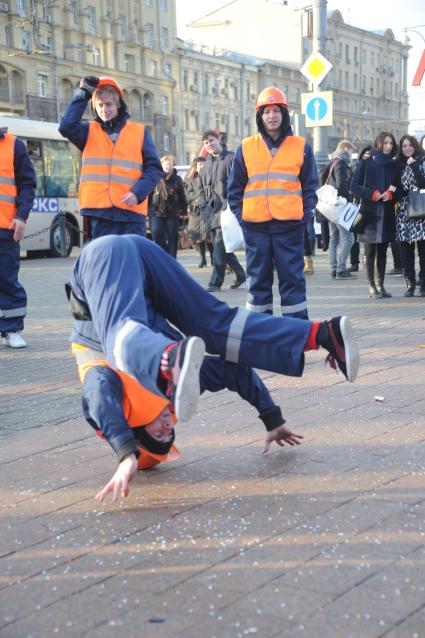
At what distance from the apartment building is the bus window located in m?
36.1

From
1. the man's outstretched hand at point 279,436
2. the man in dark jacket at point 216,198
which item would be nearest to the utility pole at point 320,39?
the man in dark jacket at point 216,198

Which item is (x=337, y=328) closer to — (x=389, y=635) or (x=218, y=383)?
(x=218, y=383)

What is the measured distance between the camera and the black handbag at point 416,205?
35.4 feet

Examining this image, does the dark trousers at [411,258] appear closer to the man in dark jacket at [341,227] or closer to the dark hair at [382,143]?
the dark hair at [382,143]

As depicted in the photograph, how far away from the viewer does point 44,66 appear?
66.1 m

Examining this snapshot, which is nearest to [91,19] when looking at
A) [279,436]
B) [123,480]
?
[279,436]

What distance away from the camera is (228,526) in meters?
3.53

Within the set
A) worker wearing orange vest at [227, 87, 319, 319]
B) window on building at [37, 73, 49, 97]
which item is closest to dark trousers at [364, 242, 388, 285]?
worker wearing orange vest at [227, 87, 319, 319]

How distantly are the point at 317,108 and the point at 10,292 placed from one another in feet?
33.0

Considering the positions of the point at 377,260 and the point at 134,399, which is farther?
the point at 377,260

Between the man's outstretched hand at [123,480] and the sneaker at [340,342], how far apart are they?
944 mm

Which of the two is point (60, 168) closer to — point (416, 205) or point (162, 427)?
point (416, 205)

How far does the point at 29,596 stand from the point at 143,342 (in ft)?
3.24

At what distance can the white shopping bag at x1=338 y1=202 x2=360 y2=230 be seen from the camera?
12405 millimetres
